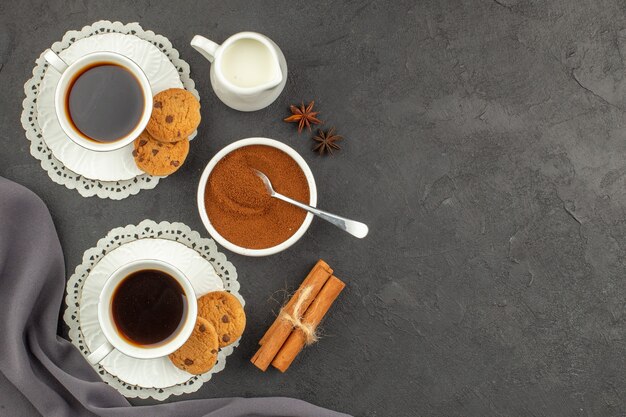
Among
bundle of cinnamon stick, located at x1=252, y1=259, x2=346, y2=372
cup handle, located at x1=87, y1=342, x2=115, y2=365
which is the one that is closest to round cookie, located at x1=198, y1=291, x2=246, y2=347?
bundle of cinnamon stick, located at x1=252, y1=259, x2=346, y2=372

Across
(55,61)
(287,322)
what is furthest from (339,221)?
(55,61)

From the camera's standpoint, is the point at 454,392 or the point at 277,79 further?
the point at 454,392

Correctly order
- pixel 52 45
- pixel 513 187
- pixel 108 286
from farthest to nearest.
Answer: pixel 513 187 → pixel 52 45 → pixel 108 286

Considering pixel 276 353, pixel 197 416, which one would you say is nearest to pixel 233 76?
pixel 276 353

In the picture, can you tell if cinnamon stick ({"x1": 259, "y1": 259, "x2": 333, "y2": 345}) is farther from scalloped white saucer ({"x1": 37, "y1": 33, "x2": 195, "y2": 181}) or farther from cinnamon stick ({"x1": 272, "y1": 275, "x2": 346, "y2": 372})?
scalloped white saucer ({"x1": 37, "y1": 33, "x2": 195, "y2": 181})

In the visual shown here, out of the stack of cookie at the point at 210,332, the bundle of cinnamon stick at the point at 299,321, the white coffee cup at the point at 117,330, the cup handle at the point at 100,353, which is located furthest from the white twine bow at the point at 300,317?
the cup handle at the point at 100,353

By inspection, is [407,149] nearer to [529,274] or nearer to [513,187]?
[513,187]
